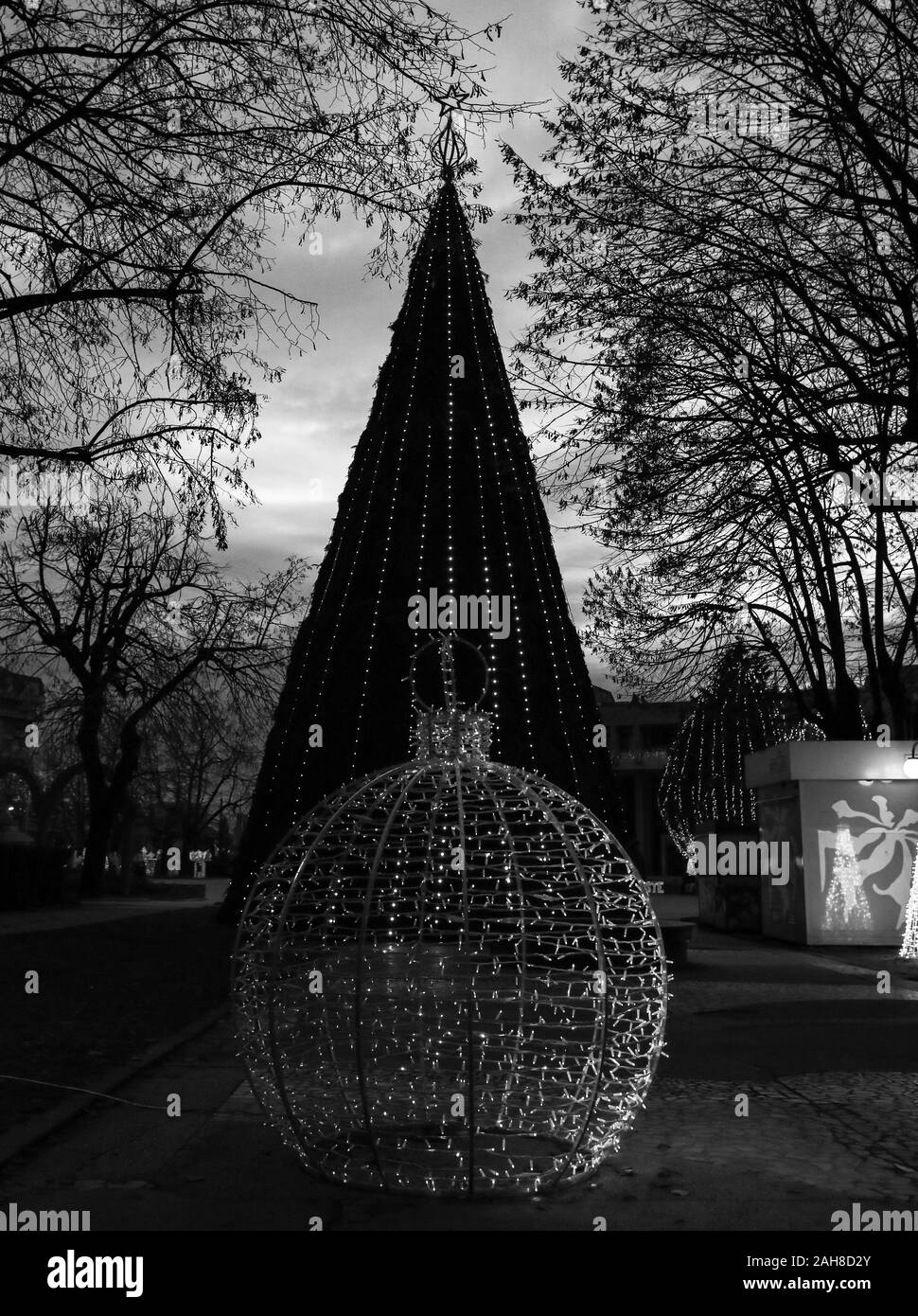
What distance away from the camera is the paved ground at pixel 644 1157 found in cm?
481

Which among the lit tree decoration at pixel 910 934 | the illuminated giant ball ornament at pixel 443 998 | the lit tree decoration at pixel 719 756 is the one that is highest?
the lit tree decoration at pixel 719 756

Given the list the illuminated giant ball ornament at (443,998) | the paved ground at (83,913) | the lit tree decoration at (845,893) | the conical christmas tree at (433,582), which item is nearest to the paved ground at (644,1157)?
the illuminated giant ball ornament at (443,998)

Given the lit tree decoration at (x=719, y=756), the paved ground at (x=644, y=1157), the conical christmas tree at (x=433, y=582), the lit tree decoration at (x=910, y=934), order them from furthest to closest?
the lit tree decoration at (x=719, y=756) < the conical christmas tree at (x=433, y=582) < the lit tree decoration at (x=910, y=934) < the paved ground at (x=644, y=1157)

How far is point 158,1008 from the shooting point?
11672mm

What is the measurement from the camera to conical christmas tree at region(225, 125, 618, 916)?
57.4ft

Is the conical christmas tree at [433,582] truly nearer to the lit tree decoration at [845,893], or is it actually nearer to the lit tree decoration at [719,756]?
the lit tree decoration at [845,893]

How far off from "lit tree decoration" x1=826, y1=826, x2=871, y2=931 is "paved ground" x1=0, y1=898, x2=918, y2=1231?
35.4 feet

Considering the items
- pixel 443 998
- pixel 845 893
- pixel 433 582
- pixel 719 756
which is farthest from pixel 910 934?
pixel 719 756

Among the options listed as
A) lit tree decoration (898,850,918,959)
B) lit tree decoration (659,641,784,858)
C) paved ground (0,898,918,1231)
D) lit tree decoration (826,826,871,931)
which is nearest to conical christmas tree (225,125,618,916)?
lit tree decoration (898,850,918,959)

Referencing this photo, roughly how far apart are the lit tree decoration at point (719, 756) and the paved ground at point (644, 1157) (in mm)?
28222

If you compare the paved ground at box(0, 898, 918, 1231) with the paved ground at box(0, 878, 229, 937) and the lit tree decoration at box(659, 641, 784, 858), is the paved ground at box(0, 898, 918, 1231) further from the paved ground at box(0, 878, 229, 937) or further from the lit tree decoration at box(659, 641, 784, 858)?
the lit tree decoration at box(659, 641, 784, 858)
